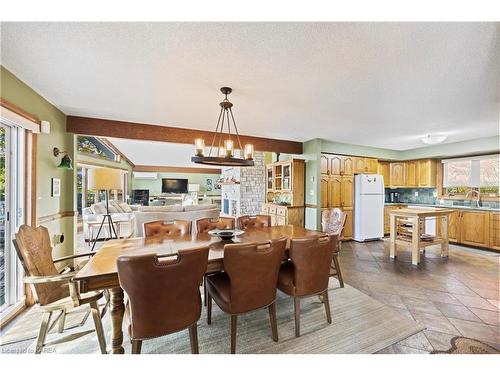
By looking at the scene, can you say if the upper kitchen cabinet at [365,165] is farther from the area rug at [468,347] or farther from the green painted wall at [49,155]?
the green painted wall at [49,155]

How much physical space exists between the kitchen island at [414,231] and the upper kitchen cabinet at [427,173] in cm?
179

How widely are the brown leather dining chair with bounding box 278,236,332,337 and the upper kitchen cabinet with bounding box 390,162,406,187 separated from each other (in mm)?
5168

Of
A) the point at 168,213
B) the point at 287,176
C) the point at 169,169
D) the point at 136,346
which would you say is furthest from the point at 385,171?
the point at 169,169

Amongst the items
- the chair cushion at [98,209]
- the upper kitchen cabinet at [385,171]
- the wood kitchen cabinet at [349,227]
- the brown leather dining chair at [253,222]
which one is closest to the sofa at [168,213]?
the brown leather dining chair at [253,222]

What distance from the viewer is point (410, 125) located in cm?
352

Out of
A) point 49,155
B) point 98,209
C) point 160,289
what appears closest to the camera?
point 160,289

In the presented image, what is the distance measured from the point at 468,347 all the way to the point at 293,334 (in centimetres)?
137

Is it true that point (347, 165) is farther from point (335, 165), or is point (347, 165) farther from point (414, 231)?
point (414, 231)

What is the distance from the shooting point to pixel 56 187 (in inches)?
113

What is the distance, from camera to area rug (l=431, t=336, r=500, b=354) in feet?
5.50

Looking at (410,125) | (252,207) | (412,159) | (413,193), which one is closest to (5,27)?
(410,125)

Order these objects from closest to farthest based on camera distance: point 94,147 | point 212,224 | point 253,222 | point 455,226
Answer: point 212,224 → point 253,222 → point 455,226 → point 94,147
